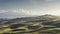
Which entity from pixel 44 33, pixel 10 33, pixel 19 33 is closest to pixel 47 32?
pixel 44 33

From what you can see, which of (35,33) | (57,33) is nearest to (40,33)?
(35,33)

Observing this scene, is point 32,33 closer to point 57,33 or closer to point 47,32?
point 47,32

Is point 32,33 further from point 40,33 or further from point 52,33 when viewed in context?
point 52,33

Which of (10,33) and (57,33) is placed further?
(10,33)

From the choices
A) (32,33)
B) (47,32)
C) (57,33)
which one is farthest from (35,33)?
(57,33)

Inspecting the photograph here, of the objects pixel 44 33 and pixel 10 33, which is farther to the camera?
pixel 10 33

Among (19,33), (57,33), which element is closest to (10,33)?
(19,33)

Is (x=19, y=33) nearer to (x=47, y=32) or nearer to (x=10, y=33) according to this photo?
(x=10, y=33)
